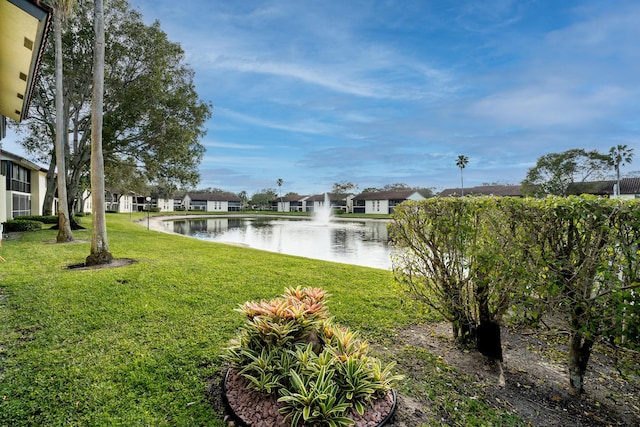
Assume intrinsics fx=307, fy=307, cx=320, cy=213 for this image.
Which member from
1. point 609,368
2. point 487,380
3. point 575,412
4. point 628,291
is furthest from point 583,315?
point 609,368

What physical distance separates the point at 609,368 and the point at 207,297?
6.52m

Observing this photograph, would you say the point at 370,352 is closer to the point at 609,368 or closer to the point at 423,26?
the point at 609,368

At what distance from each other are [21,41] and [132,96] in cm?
1070

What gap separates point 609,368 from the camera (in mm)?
4035

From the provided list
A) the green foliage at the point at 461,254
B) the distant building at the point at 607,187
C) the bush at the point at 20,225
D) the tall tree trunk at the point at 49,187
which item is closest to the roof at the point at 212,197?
the tall tree trunk at the point at 49,187

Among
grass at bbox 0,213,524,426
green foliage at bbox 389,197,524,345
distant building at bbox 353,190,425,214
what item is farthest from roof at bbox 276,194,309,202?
green foliage at bbox 389,197,524,345

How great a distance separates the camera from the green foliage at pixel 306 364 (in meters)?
2.74

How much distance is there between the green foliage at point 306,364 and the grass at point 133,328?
0.56m

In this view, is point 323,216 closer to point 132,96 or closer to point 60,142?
point 132,96

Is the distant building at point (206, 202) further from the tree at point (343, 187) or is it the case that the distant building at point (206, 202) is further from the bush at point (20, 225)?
the bush at point (20, 225)

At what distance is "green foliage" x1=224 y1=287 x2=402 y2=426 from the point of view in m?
2.74

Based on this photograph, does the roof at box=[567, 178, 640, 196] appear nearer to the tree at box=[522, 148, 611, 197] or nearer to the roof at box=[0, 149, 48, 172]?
the tree at box=[522, 148, 611, 197]

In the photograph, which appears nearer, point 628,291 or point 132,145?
point 628,291

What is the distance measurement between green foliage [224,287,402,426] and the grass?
56cm
